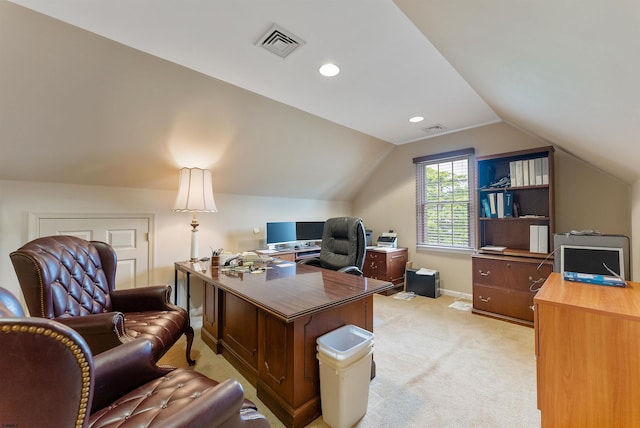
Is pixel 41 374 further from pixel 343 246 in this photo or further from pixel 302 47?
pixel 343 246

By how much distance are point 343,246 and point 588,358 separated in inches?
76.8

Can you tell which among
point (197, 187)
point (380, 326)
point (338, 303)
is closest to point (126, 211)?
point (197, 187)

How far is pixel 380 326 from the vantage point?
291 cm

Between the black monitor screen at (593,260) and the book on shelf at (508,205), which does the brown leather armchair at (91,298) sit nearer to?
the black monitor screen at (593,260)

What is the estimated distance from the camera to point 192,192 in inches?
108

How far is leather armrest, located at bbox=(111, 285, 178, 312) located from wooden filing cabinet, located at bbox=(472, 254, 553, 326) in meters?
3.34

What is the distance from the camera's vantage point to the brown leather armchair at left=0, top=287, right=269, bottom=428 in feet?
1.77

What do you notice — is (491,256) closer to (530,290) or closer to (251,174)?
(530,290)

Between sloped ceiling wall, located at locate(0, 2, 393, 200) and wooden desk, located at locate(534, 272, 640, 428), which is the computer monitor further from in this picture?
sloped ceiling wall, located at locate(0, 2, 393, 200)

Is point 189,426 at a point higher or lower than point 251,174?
lower

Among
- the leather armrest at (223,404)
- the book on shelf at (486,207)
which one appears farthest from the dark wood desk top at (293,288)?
the book on shelf at (486,207)

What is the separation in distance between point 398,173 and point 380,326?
8.73 feet

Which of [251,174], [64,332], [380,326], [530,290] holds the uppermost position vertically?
[251,174]

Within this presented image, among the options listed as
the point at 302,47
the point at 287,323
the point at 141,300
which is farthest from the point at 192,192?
the point at 287,323
